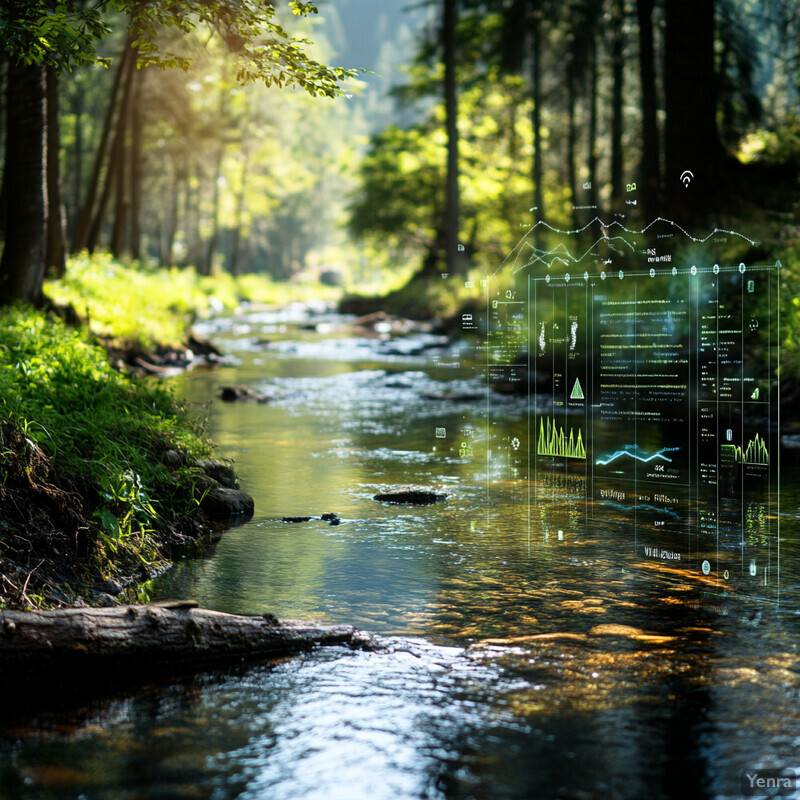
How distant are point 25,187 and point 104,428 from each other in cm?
717

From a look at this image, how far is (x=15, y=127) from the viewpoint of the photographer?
1423 cm

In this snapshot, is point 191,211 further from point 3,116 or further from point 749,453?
point 749,453

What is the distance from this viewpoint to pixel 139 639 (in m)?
5.39

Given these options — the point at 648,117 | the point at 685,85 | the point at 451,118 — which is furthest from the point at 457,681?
the point at 451,118

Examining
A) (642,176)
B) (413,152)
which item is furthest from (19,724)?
(413,152)

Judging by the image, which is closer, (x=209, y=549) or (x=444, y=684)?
(x=444, y=684)

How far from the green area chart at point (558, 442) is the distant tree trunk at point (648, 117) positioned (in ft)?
26.1

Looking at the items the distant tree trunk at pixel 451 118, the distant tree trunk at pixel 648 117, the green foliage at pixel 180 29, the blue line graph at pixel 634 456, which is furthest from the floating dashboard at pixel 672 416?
the distant tree trunk at pixel 451 118

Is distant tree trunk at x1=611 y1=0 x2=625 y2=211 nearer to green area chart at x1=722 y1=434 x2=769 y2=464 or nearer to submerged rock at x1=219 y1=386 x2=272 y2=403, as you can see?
submerged rock at x1=219 y1=386 x2=272 y2=403

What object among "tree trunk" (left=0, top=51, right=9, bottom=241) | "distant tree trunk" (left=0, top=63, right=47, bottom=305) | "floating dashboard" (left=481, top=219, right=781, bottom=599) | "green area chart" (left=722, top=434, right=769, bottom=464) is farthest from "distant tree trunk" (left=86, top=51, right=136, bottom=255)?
"green area chart" (left=722, top=434, right=769, bottom=464)

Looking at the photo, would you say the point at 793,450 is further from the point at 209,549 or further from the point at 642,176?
the point at 642,176

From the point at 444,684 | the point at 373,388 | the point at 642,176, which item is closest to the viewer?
the point at 444,684

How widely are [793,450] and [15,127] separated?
39.1ft

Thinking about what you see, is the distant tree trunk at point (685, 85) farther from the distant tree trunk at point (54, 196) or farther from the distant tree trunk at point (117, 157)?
the distant tree trunk at point (117, 157)
